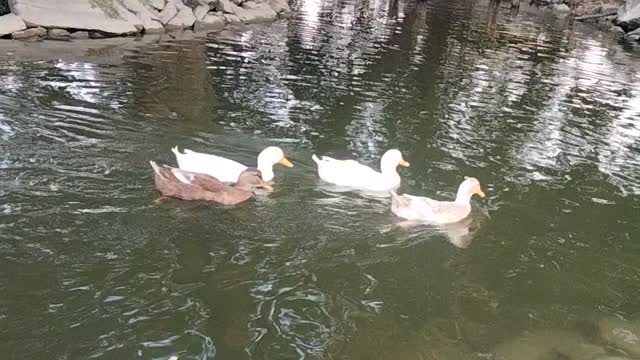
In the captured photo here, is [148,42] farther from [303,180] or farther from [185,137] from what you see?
[303,180]

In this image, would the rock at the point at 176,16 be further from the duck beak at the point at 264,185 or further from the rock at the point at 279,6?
the duck beak at the point at 264,185

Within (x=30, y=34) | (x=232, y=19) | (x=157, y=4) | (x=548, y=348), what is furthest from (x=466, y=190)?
(x=232, y=19)

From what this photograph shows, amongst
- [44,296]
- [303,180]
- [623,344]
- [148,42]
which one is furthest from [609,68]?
[44,296]

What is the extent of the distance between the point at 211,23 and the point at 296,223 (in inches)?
723

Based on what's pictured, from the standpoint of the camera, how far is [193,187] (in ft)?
26.6

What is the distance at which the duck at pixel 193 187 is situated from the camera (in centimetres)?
809

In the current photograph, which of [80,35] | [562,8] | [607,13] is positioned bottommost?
[562,8]

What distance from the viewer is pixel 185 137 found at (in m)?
10.7

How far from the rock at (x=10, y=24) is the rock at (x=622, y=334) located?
54.4ft

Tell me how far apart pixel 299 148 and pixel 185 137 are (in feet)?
6.11

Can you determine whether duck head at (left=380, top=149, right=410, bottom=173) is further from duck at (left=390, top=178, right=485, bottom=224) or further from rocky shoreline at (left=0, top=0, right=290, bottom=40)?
rocky shoreline at (left=0, top=0, right=290, bottom=40)

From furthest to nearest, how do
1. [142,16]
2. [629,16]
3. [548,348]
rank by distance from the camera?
[629,16], [142,16], [548,348]

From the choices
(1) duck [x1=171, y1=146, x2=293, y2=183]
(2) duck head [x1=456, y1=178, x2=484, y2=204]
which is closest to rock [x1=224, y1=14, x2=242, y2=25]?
(1) duck [x1=171, y1=146, x2=293, y2=183]

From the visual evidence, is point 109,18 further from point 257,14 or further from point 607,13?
point 607,13
